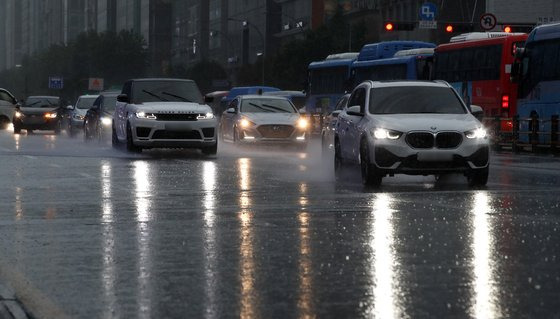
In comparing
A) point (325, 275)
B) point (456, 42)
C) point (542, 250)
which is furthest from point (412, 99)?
point (456, 42)

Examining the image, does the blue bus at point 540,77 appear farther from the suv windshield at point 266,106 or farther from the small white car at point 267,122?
the suv windshield at point 266,106

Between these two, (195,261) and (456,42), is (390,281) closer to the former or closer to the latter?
(195,261)

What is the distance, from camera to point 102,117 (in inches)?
1563

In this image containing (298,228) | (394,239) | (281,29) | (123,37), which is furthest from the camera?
(123,37)

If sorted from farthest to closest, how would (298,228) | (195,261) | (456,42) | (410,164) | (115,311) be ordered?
(456,42)
(410,164)
(298,228)
(195,261)
(115,311)

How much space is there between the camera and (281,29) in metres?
126

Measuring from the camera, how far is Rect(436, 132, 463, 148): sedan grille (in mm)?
18953

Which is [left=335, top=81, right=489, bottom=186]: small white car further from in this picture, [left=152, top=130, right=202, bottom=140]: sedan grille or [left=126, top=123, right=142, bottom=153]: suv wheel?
[left=126, top=123, right=142, bottom=153]: suv wheel

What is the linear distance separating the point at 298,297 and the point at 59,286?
1622mm

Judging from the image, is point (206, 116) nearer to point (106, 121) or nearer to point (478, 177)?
point (106, 121)

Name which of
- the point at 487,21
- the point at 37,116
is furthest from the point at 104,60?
the point at 487,21

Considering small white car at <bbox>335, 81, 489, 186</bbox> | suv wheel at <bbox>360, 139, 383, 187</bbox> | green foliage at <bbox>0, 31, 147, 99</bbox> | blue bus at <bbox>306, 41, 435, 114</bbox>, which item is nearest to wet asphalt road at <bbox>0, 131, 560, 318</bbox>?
suv wheel at <bbox>360, 139, 383, 187</bbox>

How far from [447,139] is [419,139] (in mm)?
378

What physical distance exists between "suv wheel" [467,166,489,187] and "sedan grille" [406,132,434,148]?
30.0 inches
